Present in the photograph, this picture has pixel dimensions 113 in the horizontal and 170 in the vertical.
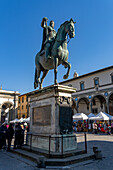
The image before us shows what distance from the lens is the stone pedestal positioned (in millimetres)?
5828

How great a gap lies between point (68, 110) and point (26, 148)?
260cm

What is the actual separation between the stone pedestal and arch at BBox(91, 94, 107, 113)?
28.2m

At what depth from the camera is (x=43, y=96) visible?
22.7 ft

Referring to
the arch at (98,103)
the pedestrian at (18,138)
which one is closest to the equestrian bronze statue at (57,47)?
the pedestrian at (18,138)

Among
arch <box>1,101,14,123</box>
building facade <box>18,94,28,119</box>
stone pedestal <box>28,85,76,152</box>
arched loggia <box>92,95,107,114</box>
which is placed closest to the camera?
stone pedestal <box>28,85,76,152</box>

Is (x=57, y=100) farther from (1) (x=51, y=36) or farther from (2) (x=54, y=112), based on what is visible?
(1) (x=51, y=36)

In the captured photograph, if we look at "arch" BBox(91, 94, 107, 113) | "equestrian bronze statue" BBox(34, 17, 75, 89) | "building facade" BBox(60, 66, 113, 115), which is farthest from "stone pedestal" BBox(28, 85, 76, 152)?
"arch" BBox(91, 94, 107, 113)

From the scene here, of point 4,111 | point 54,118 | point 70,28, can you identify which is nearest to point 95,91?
point 4,111

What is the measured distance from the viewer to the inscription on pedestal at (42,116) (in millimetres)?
6418

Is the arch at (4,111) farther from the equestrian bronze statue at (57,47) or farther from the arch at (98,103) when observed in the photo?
the equestrian bronze statue at (57,47)

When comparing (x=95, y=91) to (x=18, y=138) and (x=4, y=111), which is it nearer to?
(x=4, y=111)

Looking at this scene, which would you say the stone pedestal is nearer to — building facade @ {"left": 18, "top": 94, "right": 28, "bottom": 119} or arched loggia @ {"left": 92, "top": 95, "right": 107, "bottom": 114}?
arched loggia @ {"left": 92, "top": 95, "right": 107, "bottom": 114}

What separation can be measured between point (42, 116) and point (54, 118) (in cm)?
100

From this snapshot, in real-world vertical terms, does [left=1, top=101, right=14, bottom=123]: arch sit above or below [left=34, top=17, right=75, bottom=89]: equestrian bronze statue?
below
